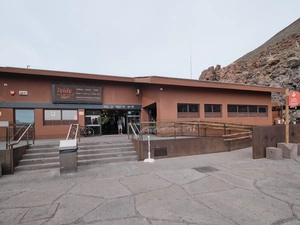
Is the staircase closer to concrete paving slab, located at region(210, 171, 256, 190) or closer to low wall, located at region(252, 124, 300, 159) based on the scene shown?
concrete paving slab, located at region(210, 171, 256, 190)

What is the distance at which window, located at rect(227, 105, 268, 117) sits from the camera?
14.0 m

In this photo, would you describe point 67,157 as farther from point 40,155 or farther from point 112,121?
point 112,121

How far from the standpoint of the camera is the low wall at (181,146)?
25.3 feet

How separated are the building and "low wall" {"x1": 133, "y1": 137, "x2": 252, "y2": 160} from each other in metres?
3.10

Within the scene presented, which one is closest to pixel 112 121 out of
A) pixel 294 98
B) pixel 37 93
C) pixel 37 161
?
pixel 37 93

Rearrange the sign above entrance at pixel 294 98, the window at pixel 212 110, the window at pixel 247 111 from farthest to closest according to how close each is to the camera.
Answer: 1. the window at pixel 247 111
2. the window at pixel 212 110
3. the sign above entrance at pixel 294 98

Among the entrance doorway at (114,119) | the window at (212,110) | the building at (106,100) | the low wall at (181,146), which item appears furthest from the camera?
the entrance doorway at (114,119)

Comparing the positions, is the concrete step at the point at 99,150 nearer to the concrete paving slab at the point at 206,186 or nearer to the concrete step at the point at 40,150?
the concrete step at the point at 40,150

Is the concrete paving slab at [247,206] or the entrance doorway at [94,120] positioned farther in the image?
the entrance doorway at [94,120]

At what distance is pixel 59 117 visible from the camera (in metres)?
11.9

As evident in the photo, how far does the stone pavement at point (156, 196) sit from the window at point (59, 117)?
21.2 ft

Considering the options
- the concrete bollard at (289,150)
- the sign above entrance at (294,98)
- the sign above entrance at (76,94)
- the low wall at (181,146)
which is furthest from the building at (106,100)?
the concrete bollard at (289,150)

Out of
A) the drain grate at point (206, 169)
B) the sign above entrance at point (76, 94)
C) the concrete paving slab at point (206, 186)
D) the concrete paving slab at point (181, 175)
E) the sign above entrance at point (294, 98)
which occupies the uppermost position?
the sign above entrance at point (76, 94)

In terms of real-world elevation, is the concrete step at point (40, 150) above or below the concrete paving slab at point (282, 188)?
above
